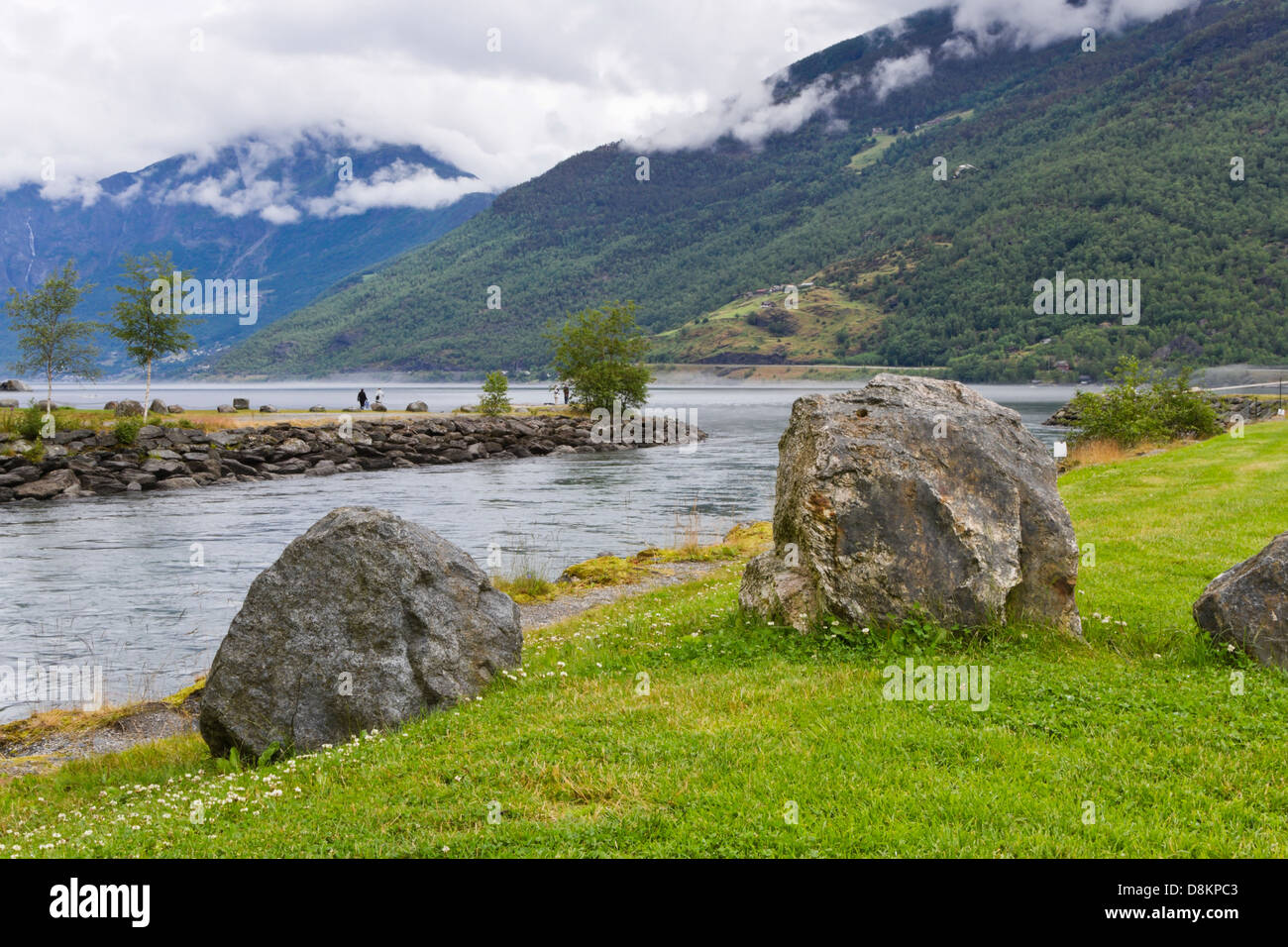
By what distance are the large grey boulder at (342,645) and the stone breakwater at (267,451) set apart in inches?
1615

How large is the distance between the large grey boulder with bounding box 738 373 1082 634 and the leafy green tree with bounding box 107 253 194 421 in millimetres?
56069

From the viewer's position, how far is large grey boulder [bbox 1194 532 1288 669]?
30.9 feet

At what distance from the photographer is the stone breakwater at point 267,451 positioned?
45.6m

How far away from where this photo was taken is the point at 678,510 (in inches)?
1443

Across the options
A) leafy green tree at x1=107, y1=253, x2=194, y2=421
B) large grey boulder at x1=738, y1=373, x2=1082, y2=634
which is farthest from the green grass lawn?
leafy green tree at x1=107, y1=253, x2=194, y2=421

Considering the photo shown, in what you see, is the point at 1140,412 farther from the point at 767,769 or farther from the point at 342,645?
the point at 342,645

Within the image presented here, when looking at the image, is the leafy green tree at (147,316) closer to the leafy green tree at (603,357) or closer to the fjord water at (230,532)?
the fjord water at (230,532)

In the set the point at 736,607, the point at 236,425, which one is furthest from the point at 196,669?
the point at 236,425

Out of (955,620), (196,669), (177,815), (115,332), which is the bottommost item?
(196,669)

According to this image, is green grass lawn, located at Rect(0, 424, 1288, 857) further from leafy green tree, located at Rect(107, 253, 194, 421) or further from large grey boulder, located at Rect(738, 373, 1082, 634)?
leafy green tree, located at Rect(107, 253, 194, 421)

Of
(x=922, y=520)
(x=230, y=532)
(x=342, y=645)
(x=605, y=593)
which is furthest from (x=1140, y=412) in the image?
(x=342, y=645)
